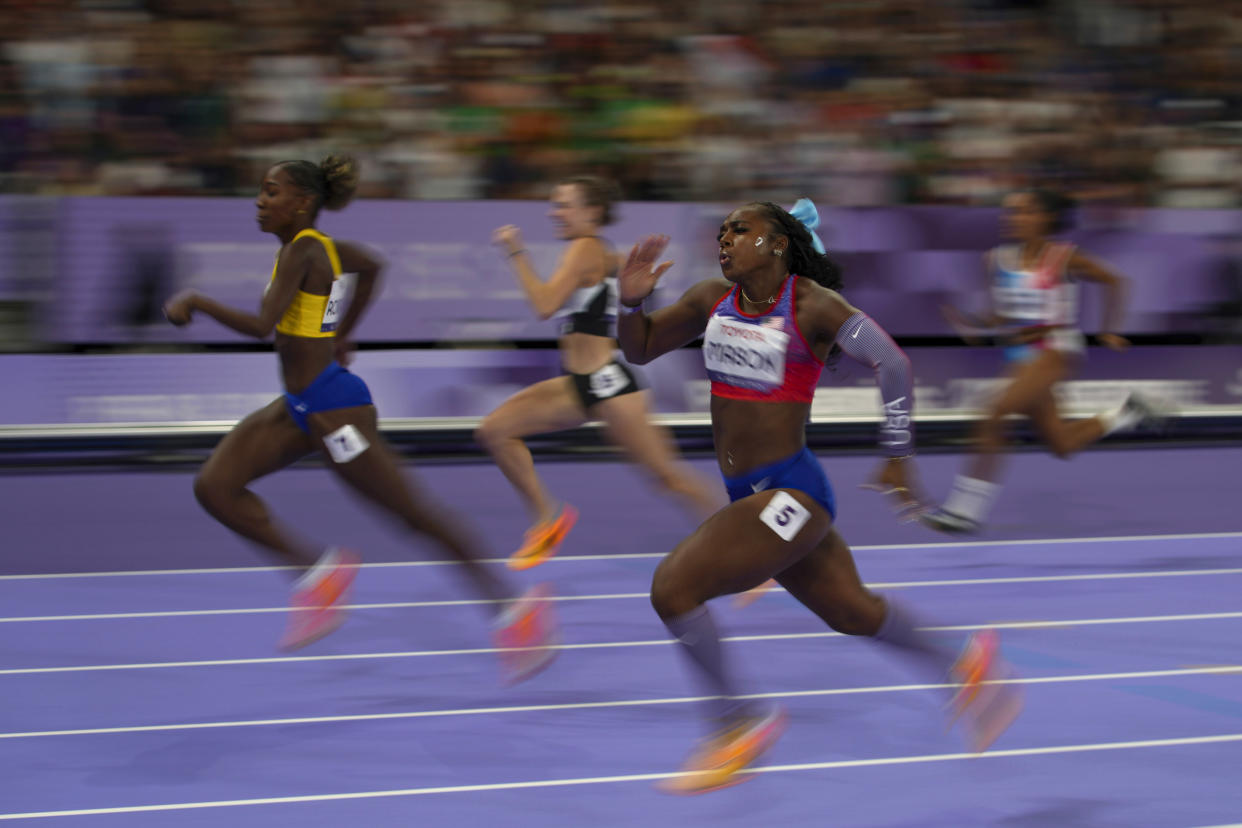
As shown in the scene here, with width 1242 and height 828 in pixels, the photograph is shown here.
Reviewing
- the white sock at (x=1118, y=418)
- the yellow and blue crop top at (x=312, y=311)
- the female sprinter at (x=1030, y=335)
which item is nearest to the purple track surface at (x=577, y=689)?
the female sprinter at (x=1030, y=335)

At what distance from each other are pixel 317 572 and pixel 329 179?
5.06 ft

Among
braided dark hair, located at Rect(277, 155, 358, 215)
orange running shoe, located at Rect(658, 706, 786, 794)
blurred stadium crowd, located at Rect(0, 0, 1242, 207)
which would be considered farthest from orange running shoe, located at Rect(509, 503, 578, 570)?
blurred stadium crowd, located at Rect(0, 0, 1242, 207)

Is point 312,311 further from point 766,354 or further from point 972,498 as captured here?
point 972,498

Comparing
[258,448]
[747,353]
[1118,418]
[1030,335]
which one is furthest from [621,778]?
[1118,418]

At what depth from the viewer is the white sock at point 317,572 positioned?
5.67 meters

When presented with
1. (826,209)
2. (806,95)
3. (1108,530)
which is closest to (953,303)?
(826,209)

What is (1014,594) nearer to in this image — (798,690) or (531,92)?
(798,690)

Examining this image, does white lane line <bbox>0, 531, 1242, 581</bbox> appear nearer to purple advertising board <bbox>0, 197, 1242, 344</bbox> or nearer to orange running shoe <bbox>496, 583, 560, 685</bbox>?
orange running shoe <bbox>496, 583, 560, 685</bbox>

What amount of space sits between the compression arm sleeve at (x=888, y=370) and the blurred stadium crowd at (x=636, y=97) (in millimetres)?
6869

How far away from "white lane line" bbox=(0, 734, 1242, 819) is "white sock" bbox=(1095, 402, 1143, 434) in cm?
401

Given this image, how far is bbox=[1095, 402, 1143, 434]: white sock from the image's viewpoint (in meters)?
8.62

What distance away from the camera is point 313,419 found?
17.4 ft

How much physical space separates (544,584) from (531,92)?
5.06 meters

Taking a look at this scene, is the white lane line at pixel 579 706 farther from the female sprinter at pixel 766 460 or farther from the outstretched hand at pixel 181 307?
the outstretched hand at pixel 181 307
